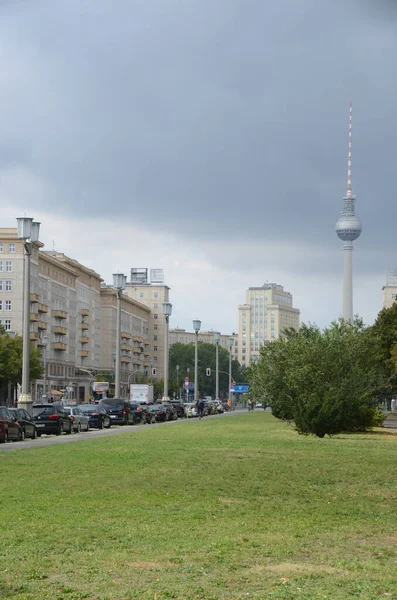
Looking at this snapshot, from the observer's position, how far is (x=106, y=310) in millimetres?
189375

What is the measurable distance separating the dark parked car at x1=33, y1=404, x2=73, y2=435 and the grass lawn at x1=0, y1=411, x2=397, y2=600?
24.9 metres

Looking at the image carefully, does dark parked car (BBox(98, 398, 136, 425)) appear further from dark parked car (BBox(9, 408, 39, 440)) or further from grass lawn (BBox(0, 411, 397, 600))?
grass lawn (BBox(0, 411, 397, 600))

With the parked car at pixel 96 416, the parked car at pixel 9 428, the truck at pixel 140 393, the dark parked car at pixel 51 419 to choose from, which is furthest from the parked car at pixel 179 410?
the parked car at pixel 9 428

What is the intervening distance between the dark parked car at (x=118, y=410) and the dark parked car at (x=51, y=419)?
48.9ft

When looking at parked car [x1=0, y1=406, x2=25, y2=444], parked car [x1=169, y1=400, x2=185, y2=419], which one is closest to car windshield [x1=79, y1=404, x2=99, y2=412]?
parked car [x1=0, y1=406, x2=25, y2=444]

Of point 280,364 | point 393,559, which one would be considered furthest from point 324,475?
point 280,364

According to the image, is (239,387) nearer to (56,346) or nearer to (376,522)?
(56,346)

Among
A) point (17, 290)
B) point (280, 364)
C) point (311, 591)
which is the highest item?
point (17, 290)

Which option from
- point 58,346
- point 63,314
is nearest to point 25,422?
point 58,346

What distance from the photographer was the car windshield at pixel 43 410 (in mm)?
48375

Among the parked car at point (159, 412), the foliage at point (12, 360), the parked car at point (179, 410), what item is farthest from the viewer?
the foliage at point (12, 360)

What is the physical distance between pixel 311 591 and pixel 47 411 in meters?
41.0

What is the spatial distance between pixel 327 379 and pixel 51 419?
552 inches

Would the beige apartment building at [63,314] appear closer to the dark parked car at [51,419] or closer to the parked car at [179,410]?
the parked car at [179,410]
